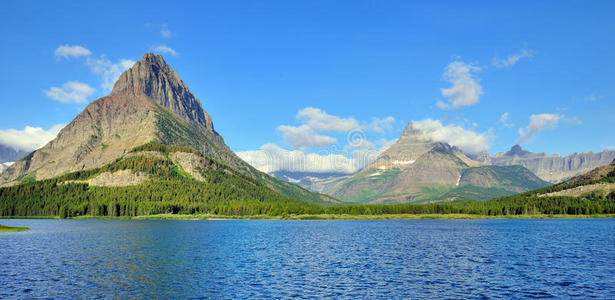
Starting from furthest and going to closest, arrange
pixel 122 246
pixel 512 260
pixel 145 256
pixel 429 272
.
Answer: pixel 122 246
pixel 145 256
pixel 512 260
pixel 429 272

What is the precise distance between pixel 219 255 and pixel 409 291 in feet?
162

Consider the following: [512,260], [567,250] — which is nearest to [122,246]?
[512,260]

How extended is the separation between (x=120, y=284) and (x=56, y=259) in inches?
1330

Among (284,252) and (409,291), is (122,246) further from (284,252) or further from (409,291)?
(409,291)

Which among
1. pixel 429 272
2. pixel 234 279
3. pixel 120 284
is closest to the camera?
pixel 120 284

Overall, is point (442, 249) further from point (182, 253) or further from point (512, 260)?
point (182, 253)

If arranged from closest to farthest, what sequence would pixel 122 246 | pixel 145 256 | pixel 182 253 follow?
pixel 145 256, pixel 182 253, pixel 122 246

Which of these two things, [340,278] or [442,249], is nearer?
[340,278]

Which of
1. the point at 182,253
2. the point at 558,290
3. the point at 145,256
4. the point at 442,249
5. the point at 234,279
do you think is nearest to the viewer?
the point at 558,290

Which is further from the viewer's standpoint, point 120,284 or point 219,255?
point 219,255

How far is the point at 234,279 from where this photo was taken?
62.5m

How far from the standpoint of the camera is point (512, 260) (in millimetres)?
81500

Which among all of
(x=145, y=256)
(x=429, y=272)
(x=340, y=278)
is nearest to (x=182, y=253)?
(x=145, y=256)

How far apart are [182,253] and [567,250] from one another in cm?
8685
